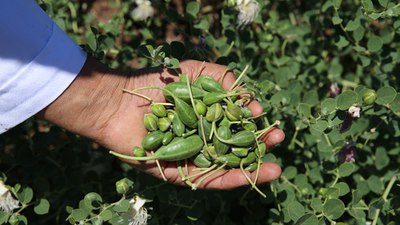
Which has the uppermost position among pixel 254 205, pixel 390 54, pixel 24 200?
pixel 390 54

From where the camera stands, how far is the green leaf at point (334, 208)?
143 cm

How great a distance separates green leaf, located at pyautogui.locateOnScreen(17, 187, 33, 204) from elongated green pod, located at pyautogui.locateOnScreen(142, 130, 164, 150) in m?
0.36

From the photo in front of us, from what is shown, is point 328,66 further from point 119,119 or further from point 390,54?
point 119,119

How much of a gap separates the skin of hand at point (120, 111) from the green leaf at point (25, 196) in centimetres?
22

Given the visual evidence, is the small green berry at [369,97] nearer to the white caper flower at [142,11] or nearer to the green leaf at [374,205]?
the green leaf at [374,205]

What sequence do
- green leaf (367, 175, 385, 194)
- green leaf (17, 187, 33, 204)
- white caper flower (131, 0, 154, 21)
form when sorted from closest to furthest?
green leaf (17, 187, 33, 204) < green leaf (367, 175, 385, 194) < white caper flower (131, 0, 154, 21)

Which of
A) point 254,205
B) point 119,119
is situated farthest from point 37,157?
point 254,205

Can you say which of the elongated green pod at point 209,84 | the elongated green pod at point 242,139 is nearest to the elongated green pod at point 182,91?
the elongated green pod at point 209,84

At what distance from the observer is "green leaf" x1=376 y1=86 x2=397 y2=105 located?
1.45 meters

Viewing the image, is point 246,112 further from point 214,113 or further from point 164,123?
point 164,123

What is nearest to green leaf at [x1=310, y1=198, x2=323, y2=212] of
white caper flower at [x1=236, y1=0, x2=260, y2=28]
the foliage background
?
the foliage background

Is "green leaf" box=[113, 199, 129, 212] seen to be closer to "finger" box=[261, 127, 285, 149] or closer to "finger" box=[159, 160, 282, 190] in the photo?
"finger" box=[159, 160, 282, 190]

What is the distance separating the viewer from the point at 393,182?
61.5 inches

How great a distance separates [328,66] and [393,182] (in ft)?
1.65
